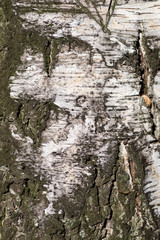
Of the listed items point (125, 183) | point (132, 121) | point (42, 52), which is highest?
point (42, 52)

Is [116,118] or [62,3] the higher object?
[62,3]

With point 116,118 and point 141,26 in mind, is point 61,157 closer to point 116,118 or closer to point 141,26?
point 116,118

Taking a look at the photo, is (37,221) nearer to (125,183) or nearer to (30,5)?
(125,183)

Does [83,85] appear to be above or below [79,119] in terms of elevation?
above

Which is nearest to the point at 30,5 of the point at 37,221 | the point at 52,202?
the point at 52,202

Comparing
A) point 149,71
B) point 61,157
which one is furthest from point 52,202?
point 149,71

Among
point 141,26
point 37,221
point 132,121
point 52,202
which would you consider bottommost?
point 37,221
